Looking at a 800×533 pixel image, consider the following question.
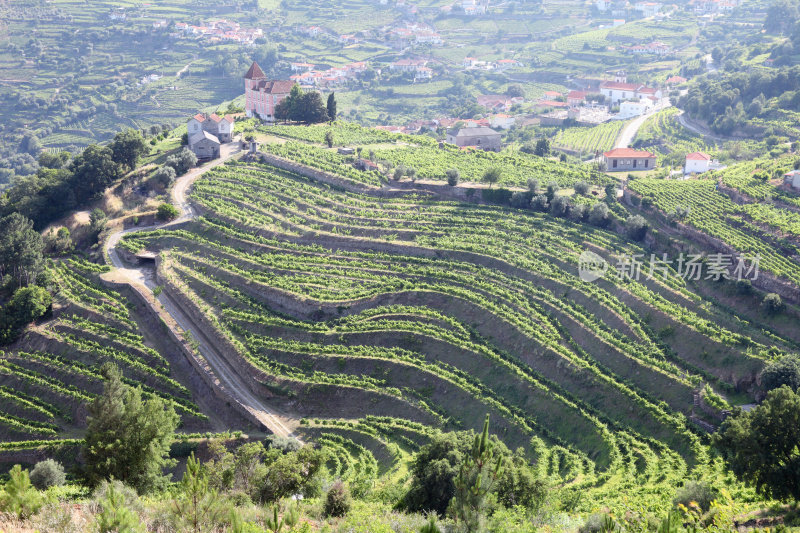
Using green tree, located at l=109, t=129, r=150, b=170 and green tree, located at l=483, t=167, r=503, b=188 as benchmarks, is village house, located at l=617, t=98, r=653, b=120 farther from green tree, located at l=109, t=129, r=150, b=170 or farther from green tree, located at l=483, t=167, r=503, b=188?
green tree, located at l=109, t=129, r=150, b=170

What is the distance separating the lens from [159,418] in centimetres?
3897

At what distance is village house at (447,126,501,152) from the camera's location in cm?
9119

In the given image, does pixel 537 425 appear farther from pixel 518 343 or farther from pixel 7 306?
pixel 7 306

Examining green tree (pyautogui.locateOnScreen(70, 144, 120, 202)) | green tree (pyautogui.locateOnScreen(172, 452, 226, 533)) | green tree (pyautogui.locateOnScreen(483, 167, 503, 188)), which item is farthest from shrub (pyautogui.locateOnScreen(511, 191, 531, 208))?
green tree (pyautogui.locateOnScreen(172, 452, 226, 533))

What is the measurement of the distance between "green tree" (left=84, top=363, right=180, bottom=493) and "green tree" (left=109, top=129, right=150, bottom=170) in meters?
44.3

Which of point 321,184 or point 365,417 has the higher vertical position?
point 321,184

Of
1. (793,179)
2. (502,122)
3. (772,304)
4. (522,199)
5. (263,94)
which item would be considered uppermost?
(263,94)

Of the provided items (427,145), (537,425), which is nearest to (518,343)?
(537,425)

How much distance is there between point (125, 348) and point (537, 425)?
32776 millimetres

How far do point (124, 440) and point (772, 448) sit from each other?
1246 inches

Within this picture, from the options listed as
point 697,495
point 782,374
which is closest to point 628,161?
point 782,374

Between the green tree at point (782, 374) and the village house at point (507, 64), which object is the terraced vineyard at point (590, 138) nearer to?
the green tree at point (782, 374)

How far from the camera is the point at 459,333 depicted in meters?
52.6

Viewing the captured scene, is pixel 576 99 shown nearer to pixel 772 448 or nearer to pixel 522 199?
pixel 522 199
